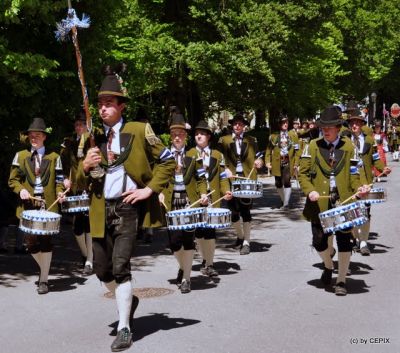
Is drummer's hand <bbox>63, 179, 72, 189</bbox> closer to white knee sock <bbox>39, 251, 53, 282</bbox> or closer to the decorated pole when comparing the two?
white knee sock <bbox>39, 251, 53, 282</bbox>

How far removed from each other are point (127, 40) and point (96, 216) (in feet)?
39.3

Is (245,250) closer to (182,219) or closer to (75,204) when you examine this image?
(75,204)

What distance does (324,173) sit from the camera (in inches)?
A: 359

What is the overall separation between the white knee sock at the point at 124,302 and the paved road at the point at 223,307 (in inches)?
9.7

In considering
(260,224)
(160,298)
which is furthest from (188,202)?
(260,224)

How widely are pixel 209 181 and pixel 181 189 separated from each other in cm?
85

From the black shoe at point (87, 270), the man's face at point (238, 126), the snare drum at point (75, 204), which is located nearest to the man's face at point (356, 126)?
the man's face at point (238, 126)

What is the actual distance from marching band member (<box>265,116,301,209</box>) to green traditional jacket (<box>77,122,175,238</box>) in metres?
11.3

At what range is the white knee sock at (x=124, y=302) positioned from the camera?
6859mm

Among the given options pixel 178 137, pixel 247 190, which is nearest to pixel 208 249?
pixel 178 137

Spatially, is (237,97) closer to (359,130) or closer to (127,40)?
(127,40)

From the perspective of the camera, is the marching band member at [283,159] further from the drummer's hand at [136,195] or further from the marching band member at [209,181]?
the drummer's hand at [136,195]

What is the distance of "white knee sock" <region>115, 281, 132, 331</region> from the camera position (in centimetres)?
686

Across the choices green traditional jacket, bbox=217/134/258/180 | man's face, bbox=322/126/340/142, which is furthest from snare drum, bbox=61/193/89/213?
green traditional jacket, bbox=217/134/258/180
